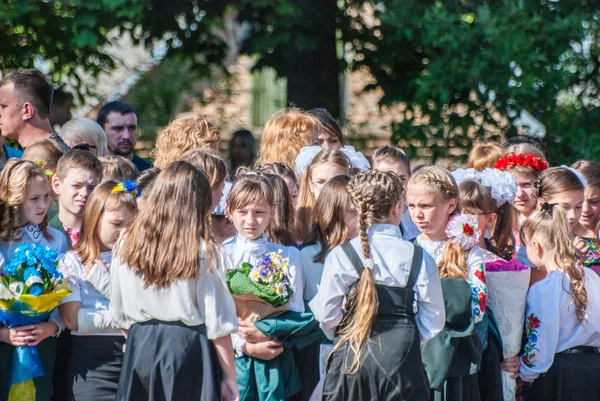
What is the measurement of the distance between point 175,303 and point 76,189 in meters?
1.40

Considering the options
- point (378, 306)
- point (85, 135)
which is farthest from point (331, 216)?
point (85, 135)

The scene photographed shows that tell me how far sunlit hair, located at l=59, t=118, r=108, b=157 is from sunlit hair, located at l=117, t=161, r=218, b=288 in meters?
2.32

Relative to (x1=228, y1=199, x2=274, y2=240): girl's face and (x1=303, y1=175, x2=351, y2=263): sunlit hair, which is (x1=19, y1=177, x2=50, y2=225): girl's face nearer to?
(x1=228, y1=199, x2=274, y2=240): girl's face

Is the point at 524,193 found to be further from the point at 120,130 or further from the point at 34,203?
the point at 34,203

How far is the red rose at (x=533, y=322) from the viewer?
18.1 feet

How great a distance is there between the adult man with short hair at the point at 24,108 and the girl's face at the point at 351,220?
2418 millimetres

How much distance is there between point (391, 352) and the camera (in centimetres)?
472

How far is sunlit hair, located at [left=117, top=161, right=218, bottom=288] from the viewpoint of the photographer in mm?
4461

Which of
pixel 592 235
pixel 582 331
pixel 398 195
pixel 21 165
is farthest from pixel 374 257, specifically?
pixel 592 235

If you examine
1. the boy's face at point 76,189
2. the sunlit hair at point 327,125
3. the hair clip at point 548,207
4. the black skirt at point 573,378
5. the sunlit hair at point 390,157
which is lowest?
the black skirt at point 573,378

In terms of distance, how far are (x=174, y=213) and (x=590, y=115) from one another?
636cm

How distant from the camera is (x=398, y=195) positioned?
4.91 m

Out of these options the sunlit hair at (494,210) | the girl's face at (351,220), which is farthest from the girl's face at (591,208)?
the girl's face at (351,220)

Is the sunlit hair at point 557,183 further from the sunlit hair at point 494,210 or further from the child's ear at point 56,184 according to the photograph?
the child's ear at point 56,184
